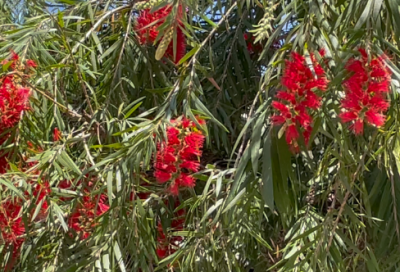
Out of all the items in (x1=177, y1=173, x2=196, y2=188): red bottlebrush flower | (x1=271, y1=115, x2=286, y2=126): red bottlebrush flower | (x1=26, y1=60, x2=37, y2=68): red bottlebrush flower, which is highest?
(x1=26, y1=60, x2=37, y2=68): red bottlebrush flower

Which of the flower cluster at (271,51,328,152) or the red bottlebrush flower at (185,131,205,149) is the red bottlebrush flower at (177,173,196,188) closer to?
the red bottlebrush flower at (185,131,205,149)

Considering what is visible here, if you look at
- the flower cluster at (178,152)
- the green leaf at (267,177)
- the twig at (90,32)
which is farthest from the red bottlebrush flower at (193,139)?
the twig at (90,32)

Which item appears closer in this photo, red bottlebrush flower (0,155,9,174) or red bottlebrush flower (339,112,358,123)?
red bottlebrush flower (339,112,358,123)

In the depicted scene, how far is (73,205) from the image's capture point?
912 millimetres

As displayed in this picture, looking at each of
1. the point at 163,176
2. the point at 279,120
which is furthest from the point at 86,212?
the point at 279,120

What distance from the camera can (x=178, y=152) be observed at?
30.5 inches

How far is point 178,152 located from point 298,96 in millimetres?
244

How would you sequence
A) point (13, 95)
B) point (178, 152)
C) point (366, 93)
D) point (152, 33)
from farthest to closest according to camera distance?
point (152, 33) → point (13, 95) → point (178, 152) → point (366, 93)

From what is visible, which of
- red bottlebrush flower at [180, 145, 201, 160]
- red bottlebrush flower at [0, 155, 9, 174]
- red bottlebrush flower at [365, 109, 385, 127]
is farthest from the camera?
red bottlebrush flower at [0, 155, 9, 174]

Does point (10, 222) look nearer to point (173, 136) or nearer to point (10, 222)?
point (10, 222)

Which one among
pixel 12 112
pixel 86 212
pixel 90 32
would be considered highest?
pixel 90 32

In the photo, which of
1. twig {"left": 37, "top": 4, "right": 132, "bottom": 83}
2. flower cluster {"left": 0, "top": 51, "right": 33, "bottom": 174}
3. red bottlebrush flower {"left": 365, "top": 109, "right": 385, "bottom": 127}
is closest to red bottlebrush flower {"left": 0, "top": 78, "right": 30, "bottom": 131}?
flower cluster {"left": 0, "top": 51, "right": 33, "bottom": 174}

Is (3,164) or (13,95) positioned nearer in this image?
(13,95)

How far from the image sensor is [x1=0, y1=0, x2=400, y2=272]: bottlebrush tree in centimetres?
66
